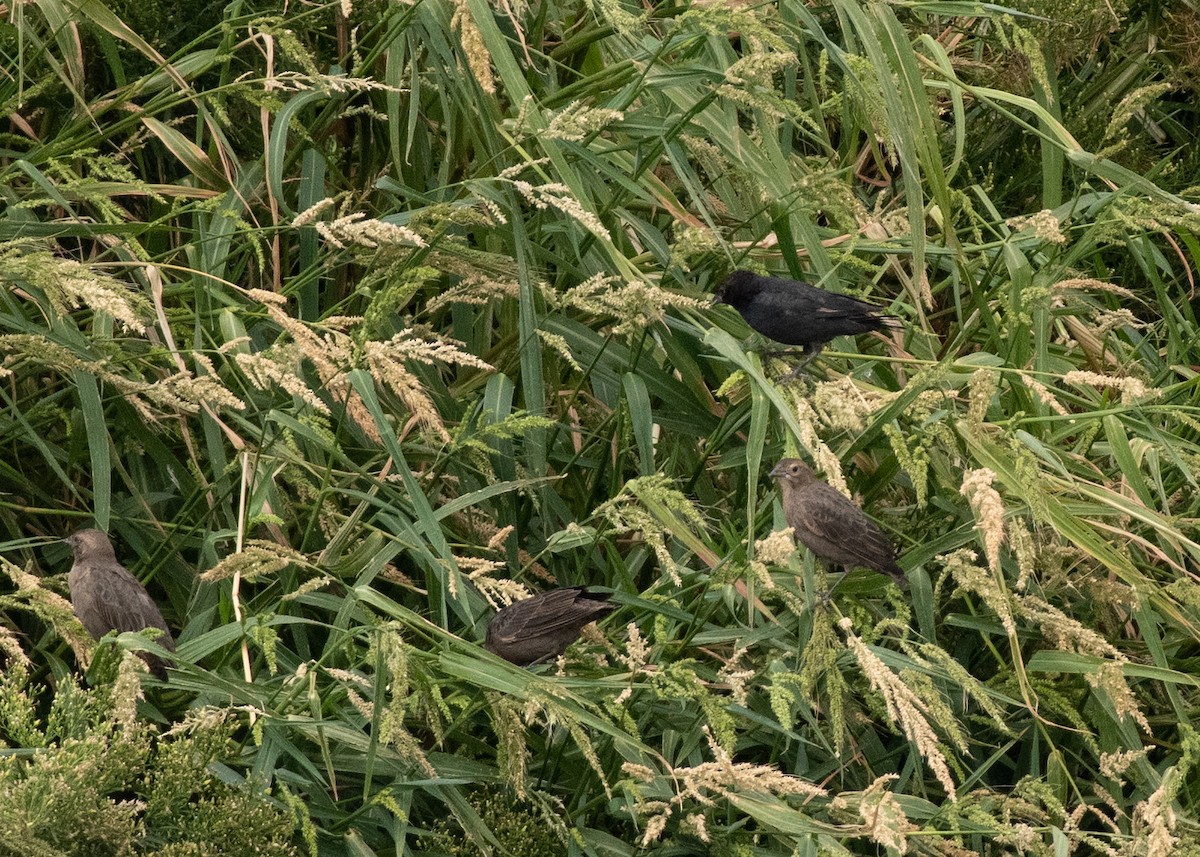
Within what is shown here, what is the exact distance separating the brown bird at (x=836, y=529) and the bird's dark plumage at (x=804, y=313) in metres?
0.43

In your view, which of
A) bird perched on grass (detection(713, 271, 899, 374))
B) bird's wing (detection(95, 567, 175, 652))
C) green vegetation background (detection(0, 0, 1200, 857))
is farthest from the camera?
bird perched on grass (detection(713, 271, 899, 374))

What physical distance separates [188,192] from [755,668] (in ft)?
6.08

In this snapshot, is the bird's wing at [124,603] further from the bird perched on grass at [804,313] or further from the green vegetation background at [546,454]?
the bird perched on grass at [804,313]

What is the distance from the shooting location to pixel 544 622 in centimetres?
368

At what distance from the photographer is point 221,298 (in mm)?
3875

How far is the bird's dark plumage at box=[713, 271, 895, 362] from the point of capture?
4.20 meters

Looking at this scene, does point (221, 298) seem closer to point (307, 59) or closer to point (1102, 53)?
point (307, 59)

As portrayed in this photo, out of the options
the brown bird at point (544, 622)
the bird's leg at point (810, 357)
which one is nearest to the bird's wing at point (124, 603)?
the brown bird at point (544, 622)

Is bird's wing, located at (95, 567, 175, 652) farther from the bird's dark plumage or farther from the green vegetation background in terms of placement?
the bird's dark plumage

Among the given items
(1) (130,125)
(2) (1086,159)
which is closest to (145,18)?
(1) (130,125)

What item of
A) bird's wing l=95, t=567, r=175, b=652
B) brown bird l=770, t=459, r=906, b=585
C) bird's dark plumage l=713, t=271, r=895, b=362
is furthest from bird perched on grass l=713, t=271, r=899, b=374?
bird's wing l=95, t=567, r=175, b=652

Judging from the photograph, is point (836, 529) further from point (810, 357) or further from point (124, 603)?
point (124, 603)

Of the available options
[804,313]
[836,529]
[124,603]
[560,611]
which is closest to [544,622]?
[560,611]

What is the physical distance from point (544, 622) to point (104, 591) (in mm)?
1036
